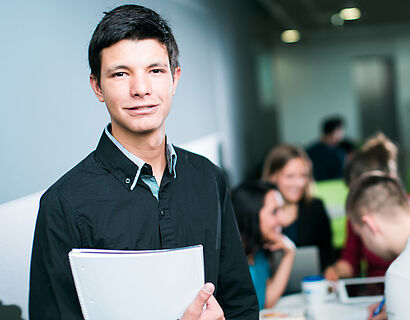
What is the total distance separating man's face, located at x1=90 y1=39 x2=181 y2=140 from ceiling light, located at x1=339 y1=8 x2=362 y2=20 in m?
7.35

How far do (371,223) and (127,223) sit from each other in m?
1.26

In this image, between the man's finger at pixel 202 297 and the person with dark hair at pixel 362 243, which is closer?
the man's finger at pixel 202 297

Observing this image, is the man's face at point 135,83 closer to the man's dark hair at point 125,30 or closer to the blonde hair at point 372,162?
the man's dark hair at point 125,30

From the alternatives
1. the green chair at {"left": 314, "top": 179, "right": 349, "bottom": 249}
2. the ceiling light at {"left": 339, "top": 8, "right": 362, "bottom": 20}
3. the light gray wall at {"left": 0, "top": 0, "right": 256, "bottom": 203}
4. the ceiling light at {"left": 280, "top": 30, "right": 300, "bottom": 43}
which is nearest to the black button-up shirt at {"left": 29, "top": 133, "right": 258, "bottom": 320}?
the light gray wall at {"left": 0, "top": 0, "right": 256, "bottom": 203}

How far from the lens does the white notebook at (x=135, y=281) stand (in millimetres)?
1127

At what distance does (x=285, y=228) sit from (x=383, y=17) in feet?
22.7

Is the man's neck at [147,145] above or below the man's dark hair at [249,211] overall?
above

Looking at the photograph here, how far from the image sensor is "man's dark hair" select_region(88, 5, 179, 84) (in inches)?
48.4

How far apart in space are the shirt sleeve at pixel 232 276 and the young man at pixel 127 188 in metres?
0.06

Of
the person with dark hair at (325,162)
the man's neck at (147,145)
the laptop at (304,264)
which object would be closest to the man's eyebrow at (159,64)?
the man's neck at (147,145)

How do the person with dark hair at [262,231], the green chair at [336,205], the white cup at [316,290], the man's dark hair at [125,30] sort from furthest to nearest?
the green chair at [336,205] → the person with dark hair at [262,231] → the white cup at [316,290] → the man's dark hair at [125,30]

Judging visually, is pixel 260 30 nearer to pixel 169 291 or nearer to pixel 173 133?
pixel 173 133

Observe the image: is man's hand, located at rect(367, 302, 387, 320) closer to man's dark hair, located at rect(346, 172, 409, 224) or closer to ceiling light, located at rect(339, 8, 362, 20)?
man's dark hair, located at rect(346, 172, 409, 224)

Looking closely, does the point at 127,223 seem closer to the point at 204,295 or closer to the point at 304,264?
the point at 204,295
